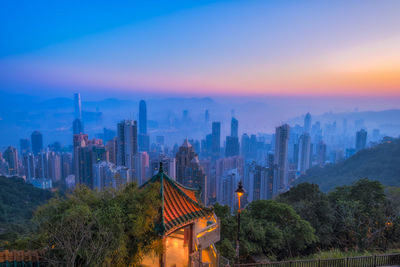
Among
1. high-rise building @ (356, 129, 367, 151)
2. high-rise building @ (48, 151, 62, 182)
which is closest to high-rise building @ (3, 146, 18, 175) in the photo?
high-rise building @ (48, 151, 62, 182)

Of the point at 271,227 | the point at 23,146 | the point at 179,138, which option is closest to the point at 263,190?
the point at 271,227

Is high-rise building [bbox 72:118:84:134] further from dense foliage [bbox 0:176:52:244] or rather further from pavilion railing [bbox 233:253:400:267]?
pavilion railing [bbox 233:253:400:267]

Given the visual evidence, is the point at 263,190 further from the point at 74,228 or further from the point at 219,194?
the point at 74,228

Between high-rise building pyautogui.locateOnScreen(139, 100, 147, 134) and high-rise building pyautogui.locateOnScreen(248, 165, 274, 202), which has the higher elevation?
high-rise building pyautogui.locateOnScreen(139, 100, 147, 134)

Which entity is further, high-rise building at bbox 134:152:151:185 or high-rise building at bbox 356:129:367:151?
high-rise building at bbox 356:129:367:151

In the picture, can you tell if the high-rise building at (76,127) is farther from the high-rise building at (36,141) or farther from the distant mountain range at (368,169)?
the distant mountain range at (368,169)

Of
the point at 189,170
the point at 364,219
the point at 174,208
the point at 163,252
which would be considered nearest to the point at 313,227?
the point at 364,219

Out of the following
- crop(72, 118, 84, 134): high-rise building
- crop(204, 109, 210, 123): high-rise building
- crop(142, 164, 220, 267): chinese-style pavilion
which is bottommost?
crop(72, 118, 84, 134): high-rise building
